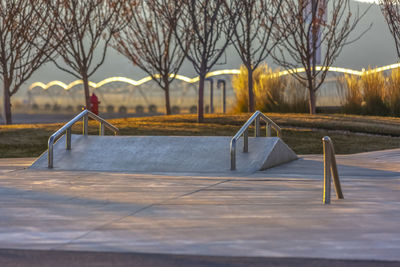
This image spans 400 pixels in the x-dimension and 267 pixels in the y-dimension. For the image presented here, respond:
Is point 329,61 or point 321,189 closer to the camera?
point 321,189

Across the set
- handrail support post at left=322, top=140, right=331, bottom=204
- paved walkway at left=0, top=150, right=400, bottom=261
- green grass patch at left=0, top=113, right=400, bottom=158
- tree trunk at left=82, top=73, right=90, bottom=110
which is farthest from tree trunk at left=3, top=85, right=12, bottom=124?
handrail support post at left=322, top=140, right=331, bottom=204

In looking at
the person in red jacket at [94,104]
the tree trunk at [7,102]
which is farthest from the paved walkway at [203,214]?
the person in red jacket at [94,104]

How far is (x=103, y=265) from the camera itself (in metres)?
4.86

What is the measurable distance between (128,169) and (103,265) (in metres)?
6.55

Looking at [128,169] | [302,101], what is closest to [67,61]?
[302,101]

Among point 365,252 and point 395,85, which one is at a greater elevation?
point 395,85

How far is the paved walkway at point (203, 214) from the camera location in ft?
18.0

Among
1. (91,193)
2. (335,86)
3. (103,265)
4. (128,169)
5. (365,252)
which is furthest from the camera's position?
(335,86)

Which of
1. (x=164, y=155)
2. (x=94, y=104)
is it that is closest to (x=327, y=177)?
(x=164, y=155)

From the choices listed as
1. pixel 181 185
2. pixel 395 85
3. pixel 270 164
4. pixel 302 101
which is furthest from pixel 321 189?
pixel 302 101

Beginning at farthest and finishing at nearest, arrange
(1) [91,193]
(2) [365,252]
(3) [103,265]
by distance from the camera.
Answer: (1) [91,193]
(2) [365,252]
(3) [103,265]

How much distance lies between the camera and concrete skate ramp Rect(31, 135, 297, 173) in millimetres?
11352

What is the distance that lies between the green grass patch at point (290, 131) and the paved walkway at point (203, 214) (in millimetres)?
6987

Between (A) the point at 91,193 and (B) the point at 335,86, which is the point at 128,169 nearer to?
(A) the point at 91,193
